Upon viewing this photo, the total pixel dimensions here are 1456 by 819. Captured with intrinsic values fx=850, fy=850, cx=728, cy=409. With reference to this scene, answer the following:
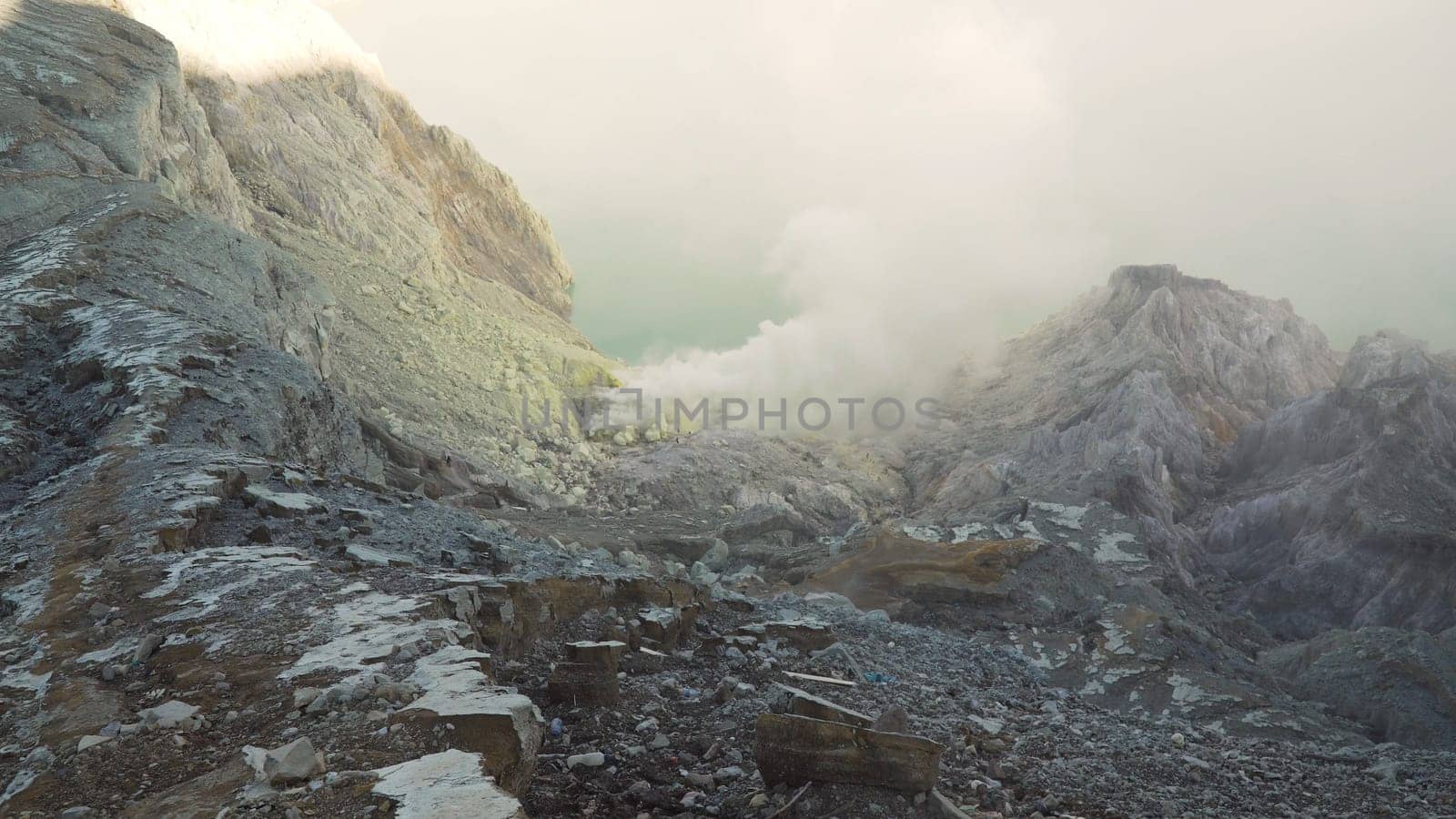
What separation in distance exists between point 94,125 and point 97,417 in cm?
1466

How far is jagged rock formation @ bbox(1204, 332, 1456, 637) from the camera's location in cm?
2275

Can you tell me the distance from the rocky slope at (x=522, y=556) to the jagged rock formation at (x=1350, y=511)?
145 mm

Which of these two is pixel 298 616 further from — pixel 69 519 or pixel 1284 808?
pixel 1284 808

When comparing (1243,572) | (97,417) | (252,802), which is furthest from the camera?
(1243,572)

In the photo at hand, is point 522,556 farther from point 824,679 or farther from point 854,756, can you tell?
point 854,756

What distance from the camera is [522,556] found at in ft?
32.1

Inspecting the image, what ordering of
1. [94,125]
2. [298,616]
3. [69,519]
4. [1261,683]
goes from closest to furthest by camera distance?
[298,616], [69,519], [1261,683], [94,125]

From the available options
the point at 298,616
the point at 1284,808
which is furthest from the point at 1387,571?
the point at 298,616

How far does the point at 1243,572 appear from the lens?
2714 centimetres

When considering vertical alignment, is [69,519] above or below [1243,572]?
above

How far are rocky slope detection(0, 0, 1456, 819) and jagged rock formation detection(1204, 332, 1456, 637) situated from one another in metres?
0.14

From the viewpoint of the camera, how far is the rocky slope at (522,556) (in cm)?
458

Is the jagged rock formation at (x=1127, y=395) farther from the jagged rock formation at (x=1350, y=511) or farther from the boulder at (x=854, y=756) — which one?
the boulder at (x=854, y=756)

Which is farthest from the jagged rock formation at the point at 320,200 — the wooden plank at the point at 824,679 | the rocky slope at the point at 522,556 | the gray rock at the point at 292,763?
the gray rock at the point at 292,763
